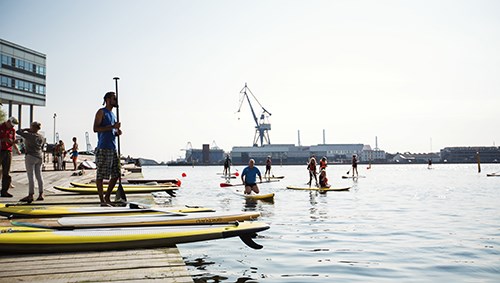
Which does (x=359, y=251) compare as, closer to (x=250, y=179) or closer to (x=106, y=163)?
(x=106, y=163)

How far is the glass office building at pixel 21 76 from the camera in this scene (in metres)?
50.5

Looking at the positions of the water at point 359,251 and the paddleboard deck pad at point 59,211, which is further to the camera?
the paddleboard deck pad at point 59,211

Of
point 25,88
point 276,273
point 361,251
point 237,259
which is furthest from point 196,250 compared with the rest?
point 25,88

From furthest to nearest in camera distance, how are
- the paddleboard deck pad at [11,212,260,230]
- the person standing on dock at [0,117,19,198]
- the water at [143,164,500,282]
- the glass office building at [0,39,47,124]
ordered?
the glass office building at [0,39,47,124], the person standing on dock at [0,117,19,198], the water at [143,164,500,282], the paddleboard deck pad at [11,212,260,230]

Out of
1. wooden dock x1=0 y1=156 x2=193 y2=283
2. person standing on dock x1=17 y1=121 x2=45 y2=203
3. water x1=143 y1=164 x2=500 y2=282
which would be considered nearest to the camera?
wooden dock x1=0 y1=156 x2=193 y2=283

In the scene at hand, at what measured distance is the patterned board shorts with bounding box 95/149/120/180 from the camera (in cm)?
719

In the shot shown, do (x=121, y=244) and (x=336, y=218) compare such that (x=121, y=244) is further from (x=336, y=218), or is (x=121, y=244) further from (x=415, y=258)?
(x=336, y=218)

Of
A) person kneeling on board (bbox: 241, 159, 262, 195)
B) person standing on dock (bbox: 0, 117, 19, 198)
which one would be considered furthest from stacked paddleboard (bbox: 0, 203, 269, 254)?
person kneeling on board (bbox: 241, 159, 262, 195)

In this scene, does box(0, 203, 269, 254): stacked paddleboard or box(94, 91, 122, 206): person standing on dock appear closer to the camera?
box(0, 203, 269, 254): stacked paddleboard

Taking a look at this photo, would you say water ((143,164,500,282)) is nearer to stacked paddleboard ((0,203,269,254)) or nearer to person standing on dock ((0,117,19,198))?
stacked paddleboard ((0,203,269,254))

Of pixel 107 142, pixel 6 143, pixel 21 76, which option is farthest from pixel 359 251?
pixel 21 76

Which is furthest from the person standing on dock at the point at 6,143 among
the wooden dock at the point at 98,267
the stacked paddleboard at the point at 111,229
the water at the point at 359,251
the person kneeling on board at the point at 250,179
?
the person kneeling on board at the point at 250,179

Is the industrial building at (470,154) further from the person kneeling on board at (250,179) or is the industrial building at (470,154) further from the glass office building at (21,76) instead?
the person kneeling on board at (250,179)

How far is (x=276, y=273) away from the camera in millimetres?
5488
